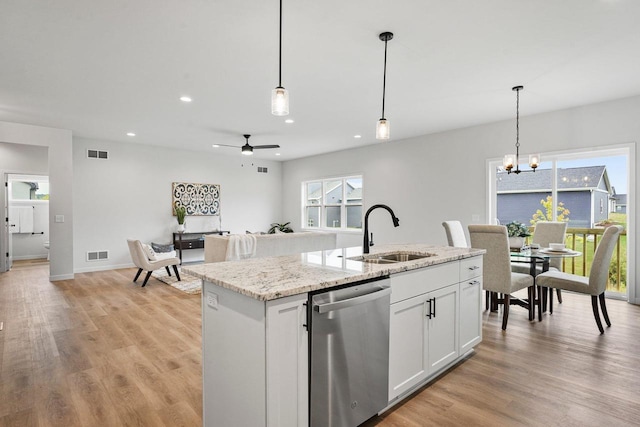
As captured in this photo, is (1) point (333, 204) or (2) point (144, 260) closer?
(2) point (144, 260)

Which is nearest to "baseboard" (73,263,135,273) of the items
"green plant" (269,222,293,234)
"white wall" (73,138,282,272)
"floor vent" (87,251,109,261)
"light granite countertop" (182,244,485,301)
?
"white wall" (73,138,282,272)

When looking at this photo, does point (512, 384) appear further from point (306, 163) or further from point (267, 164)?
point (267, 164)

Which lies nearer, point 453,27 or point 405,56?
point 453,27

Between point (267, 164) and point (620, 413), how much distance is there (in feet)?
28.4

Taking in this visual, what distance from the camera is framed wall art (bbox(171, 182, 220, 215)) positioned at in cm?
780

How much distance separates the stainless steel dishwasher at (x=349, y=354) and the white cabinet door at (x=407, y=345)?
83 mm

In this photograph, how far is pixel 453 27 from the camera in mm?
2674

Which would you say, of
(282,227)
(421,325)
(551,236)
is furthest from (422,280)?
(282,227)

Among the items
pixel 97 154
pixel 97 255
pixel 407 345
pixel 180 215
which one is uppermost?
pixel 97 154

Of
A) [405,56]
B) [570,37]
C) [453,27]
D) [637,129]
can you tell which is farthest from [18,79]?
[637,129]

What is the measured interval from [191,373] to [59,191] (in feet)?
16.8

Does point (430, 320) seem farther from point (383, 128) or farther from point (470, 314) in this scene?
point (383, 128)

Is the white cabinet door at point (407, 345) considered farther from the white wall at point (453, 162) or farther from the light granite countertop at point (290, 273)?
the white wall at point (453, 162)

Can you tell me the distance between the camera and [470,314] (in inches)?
107
